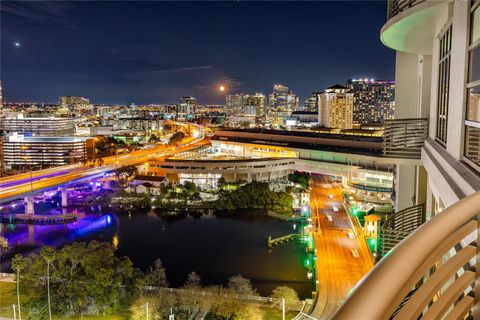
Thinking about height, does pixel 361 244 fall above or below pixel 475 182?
below

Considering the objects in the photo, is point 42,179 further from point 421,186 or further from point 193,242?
point 421,186

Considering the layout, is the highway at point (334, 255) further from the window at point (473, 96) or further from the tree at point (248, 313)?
the window at point (473, 96)

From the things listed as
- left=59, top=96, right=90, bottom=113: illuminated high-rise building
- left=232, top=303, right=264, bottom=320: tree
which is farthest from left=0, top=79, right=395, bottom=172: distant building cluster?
left=59, top=96, right=90, bottom=113: illuminated high-rise building

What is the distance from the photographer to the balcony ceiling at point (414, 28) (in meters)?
1.56

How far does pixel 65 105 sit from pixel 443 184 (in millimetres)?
67096

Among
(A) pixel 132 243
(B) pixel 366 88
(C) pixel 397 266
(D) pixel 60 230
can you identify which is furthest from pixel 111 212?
(B) pixel 366 88

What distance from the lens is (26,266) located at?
5.62m

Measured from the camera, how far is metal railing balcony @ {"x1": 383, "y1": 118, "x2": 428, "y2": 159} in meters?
2.27

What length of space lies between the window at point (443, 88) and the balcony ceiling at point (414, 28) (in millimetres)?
104

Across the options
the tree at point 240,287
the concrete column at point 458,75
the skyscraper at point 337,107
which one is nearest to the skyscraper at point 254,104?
the skyscraper at point 337,107

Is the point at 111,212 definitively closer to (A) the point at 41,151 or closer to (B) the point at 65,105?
(A) the point at 41,151

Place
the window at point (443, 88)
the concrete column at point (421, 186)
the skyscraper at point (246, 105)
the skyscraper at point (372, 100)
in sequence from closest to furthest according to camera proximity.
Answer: the window at point (443, 88) < the concrete column at point (421, 186) < the skyscraper at point (372, 100) < the skyscraper at point (246, 105)

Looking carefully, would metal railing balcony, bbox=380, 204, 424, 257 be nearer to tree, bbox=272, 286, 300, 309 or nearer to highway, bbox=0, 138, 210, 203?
tree, bbox=272, 286, 300, 309

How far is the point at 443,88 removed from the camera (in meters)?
1.83
